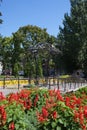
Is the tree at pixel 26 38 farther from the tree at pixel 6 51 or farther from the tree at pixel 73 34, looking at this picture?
the tree at pixel 73 34

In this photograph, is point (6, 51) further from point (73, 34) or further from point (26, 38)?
point (73, 34)

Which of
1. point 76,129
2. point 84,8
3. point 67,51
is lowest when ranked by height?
point 76,129

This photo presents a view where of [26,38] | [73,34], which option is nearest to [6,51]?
[26,38]

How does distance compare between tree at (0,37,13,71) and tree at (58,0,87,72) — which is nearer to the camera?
tree at (58,0,87,72)

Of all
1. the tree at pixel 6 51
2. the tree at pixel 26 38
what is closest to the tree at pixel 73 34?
the tree at pixel 26 38

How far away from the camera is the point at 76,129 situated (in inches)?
289

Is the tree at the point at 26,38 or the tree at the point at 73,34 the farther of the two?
the tree at the point at 26,38

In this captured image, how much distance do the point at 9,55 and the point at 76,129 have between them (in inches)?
3165

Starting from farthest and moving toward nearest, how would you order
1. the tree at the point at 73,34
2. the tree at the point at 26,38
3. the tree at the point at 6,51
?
the tree at the point at 6,51, the tree at the point at 26,38, the tree at the point at 73,34

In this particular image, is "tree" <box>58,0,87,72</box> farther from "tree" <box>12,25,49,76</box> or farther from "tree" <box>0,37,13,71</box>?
"tree" <box>0,37,13,71</box>

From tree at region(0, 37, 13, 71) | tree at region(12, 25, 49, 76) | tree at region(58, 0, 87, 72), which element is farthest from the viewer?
tree at region(0, 37, 13, 71)

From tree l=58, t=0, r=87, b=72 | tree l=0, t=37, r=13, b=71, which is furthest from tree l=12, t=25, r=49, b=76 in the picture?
tree l=58, t=0, r=87, b=72

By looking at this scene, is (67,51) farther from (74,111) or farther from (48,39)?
(74,111)

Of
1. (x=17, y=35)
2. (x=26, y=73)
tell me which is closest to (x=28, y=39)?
(x=17, y=35)
